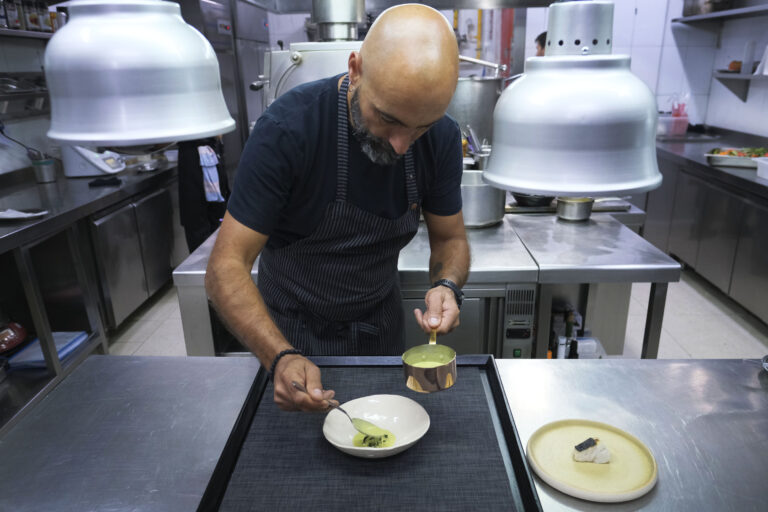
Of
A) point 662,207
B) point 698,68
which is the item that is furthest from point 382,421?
point 698,68

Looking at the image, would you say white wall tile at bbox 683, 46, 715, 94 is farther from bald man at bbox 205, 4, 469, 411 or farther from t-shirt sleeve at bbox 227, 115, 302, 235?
t-shirt sleeve at bbox 227, 115, 302, 235

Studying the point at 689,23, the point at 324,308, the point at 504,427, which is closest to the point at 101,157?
the point at 324,308

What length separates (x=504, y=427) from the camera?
1102 millimetres

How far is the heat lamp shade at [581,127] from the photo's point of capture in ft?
2.66

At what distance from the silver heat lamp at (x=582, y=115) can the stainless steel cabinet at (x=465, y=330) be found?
1335 mm

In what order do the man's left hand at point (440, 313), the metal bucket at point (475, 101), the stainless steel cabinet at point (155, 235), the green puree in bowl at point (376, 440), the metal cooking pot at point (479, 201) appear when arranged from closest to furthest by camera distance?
the green puree in bowl at point (376, 440)
the man's left hand at point (440, 313)
the metal cooking pot at point (479, 201)
the metal bucket at point (475, 101)
the stainless steel cabinet at point (155, 235)

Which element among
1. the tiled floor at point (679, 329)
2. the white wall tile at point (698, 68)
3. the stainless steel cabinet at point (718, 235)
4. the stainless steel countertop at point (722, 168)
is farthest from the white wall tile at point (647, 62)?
the tiled floor at point (679, 329)

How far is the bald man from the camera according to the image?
1.00m

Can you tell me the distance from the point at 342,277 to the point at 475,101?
7.75 feet

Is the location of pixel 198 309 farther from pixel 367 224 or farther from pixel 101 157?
pixel 101 157

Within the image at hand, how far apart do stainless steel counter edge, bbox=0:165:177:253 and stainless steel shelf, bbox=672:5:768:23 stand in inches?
172

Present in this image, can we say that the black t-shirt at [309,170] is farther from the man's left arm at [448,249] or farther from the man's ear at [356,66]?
the man's ear at [356,66]

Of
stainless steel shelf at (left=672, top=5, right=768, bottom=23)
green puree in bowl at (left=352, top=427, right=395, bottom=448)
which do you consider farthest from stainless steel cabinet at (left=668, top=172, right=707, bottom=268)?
green puree in bowl at (left=352, top=427, right=395, bottom=448)

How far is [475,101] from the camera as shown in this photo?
354 cm
